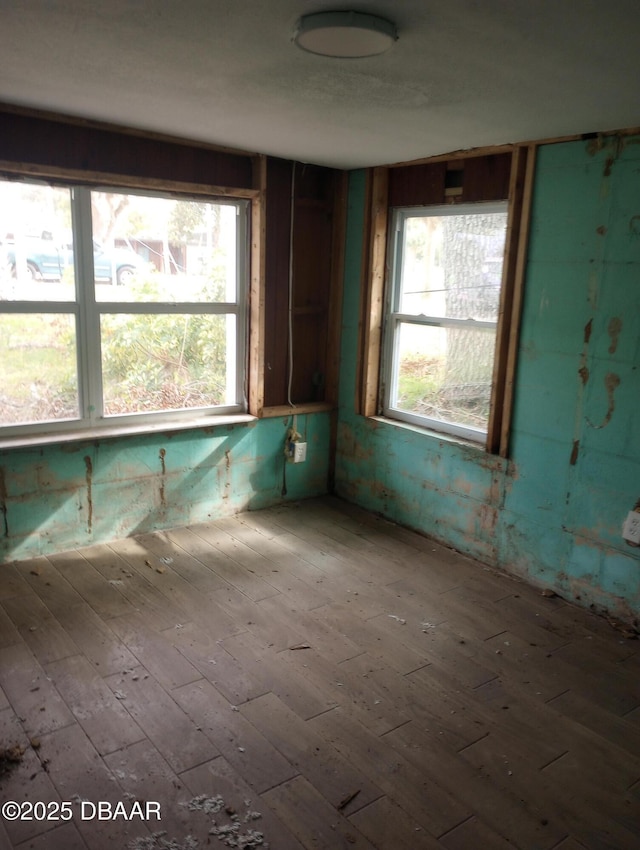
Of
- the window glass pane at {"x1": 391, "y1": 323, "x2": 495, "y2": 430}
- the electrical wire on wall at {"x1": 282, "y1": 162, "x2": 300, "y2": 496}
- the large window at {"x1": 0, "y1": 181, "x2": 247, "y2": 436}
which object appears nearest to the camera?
the large window at {"x1": 0, "y1": 181, "x2": 247, "y2": 436}

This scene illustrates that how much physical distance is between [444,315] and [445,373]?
1.23ft

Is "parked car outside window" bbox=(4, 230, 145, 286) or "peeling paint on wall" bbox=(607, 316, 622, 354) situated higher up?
"parked car outside window" bbox=(4, 230, 145, 286)

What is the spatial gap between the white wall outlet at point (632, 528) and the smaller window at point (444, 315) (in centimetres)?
101

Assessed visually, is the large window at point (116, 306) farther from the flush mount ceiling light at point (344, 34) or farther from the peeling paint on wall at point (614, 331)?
the peeling paint on wall at point (614, 331)

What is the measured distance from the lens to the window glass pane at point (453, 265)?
3.94m

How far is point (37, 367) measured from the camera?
3.81 meters

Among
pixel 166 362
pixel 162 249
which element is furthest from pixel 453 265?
pixel 166 362

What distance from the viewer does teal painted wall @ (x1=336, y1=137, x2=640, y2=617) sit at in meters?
3.25

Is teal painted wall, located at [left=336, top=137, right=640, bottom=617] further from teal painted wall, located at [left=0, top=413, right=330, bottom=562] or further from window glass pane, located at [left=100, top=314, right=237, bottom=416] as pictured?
window glass pane, located at [left=100, top=314, right=237, bottom=416]

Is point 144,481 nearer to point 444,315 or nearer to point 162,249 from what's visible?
point 162,249

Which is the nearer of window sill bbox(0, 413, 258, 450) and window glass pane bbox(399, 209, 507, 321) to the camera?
window sill bbox(0, 413, 258, 450)

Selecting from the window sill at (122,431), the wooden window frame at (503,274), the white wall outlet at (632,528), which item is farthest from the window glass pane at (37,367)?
the white wall outlet at (632,528)

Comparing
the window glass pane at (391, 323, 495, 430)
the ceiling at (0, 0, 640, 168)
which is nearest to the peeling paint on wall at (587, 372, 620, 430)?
the window glass pane at (391, 323, 495, 430)

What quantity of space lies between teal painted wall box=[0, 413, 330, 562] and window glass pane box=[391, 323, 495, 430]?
79 centimetres
